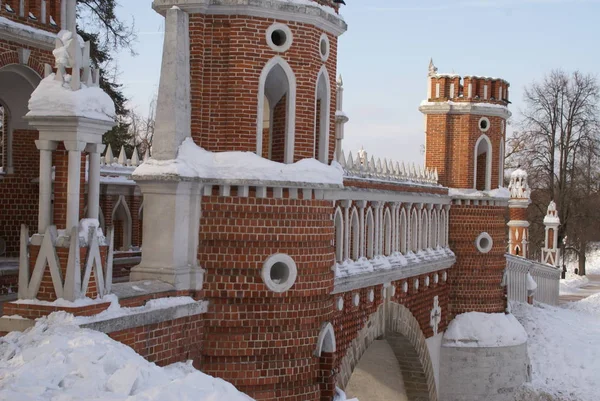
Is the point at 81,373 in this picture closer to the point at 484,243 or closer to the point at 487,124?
the point at 484,243

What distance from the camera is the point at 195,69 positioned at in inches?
516

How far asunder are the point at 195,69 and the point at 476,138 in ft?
43.3

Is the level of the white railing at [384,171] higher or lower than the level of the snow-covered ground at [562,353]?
higher

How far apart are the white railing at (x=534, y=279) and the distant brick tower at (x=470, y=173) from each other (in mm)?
4658

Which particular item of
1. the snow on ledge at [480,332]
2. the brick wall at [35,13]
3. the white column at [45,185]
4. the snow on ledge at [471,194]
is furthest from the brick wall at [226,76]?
the snow on ledge at [480,332]

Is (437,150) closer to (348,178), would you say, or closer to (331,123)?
(348,178)

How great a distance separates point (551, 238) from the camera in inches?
1758

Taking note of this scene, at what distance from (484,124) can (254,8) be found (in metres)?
13.2

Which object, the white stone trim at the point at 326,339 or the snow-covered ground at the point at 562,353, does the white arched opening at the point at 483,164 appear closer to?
the snow-covered ground at the point at 562,353

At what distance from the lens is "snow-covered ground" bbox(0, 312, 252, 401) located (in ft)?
26.5

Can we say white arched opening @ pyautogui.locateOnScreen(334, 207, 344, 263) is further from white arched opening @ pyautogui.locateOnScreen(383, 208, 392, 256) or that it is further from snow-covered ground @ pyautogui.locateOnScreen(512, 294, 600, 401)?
snow-covered ground @ pyautogui.locateOnScreen(512, 294, 600, 401)

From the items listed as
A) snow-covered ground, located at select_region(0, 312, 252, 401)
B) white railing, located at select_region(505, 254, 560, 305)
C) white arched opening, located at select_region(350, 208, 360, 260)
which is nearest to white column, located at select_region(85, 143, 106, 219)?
snow-covered ground, located at select_region(0, 312, 252, 401)

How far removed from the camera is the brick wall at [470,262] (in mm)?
24359

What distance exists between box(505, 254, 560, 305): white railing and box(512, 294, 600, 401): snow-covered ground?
673mm
